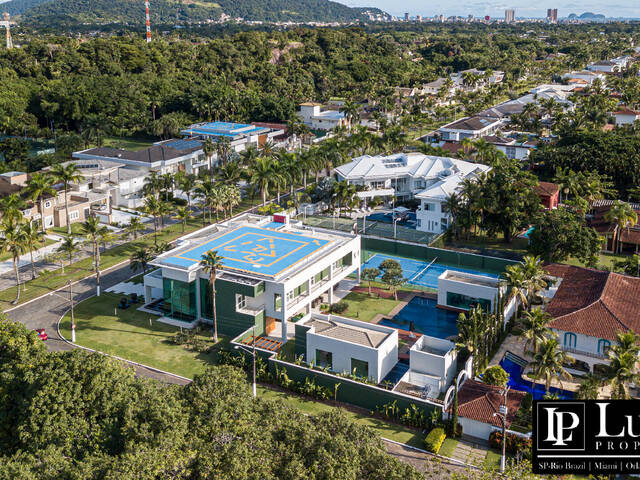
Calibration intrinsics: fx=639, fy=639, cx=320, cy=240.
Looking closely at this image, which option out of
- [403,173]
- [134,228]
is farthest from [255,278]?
[403,173]

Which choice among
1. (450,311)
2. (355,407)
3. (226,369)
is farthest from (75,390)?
(450,311)

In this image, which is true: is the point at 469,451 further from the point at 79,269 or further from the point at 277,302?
the point at 79,269

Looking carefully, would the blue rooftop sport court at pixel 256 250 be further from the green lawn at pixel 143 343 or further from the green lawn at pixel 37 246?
the green lawn at pixel 37 246

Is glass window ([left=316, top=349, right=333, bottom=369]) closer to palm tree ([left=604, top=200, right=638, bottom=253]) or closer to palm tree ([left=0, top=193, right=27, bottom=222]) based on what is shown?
palm tree ([left=0, top=193, right=27, bottom=222])

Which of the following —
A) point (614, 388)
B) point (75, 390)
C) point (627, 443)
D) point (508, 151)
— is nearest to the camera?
point (627, 443)

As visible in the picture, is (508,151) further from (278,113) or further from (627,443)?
(627,443)

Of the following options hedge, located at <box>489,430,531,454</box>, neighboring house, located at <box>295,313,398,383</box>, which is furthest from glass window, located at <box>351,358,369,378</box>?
hedge, located at <box>489,430,531,454</box>
